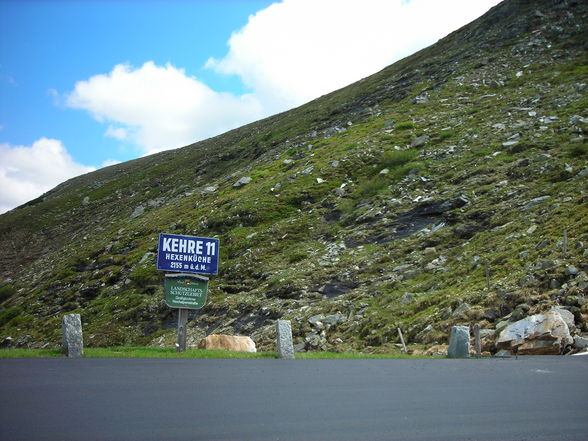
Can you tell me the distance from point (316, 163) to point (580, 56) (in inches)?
1345

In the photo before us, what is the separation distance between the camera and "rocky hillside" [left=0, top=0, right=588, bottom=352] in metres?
25.5

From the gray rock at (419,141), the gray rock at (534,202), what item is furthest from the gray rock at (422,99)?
the gray rock at (534,202)

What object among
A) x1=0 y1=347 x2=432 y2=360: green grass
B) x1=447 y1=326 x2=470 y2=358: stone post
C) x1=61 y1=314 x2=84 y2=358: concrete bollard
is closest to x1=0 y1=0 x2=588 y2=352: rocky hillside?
x1=447 y1=326 x2=470 y2=358: stone post

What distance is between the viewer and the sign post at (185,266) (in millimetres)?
18562

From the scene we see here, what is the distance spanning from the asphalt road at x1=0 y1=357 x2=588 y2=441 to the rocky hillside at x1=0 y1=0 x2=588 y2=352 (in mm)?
8072

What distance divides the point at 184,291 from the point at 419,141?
40562mm

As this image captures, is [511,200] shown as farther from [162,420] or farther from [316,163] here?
[162,420]

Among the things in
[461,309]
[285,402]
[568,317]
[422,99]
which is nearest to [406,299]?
[461,309]

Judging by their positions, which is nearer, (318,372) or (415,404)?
(415,404)

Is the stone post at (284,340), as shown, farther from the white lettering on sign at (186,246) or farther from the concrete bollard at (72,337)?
the concrete bollard at (72,337)

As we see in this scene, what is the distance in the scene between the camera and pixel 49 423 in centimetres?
729

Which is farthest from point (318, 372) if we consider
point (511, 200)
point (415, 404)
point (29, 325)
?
point (29, 325)

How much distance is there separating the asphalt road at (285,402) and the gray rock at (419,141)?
138 feet

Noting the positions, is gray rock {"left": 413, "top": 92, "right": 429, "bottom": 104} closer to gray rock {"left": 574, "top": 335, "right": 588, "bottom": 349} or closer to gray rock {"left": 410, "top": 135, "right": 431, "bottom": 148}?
gray rock {"left": 410, "top": 135, "right": 431, "bottom": 148}
